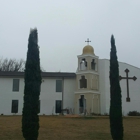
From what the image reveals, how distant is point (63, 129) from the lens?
18062 mm

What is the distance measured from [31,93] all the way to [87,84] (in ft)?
68.5

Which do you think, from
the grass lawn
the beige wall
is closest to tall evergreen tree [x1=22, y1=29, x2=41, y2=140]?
the grass lawn

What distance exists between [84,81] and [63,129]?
15.7 metres

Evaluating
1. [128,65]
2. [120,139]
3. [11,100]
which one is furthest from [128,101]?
[120,139]

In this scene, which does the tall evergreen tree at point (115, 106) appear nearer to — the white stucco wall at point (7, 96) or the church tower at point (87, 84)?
the church tower at point (87, 84)

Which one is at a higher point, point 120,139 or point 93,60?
point 93,60

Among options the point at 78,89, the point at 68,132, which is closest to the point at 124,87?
the point at 78,89

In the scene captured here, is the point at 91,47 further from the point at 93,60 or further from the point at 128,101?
the point at 128,101

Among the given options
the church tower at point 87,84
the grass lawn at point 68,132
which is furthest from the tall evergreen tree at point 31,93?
the church tower at point 87,84

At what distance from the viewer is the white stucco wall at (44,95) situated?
108ft

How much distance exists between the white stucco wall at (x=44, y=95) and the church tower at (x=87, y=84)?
1.43m

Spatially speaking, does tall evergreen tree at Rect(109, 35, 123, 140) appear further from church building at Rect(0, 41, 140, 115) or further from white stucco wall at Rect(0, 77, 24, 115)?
white stucco wall at Rect(0, 77, 24, 115)

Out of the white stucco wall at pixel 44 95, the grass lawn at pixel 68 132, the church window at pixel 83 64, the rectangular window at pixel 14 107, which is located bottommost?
the grass lawn at pixel 68 132

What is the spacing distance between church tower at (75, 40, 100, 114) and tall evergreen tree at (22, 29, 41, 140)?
64.5ft
